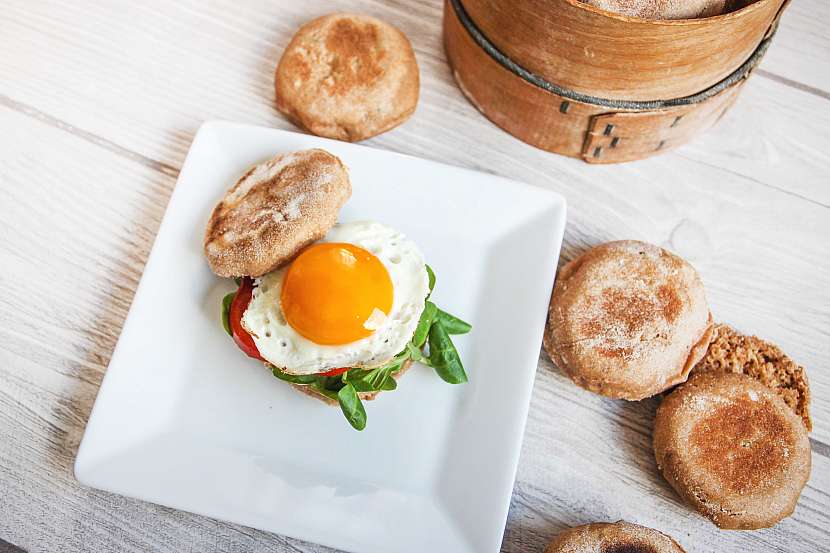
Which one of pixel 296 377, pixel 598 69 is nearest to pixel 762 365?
pixel 598 69

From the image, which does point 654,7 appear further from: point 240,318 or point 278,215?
point 240,318

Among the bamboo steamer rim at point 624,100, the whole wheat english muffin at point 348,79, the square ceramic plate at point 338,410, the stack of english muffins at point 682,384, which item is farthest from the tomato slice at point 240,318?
the bamboo steamer rim at point 624,100

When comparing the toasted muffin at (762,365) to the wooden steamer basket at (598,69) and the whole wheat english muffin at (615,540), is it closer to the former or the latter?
the whole wheat english muffin at (615,540)

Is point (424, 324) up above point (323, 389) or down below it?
above

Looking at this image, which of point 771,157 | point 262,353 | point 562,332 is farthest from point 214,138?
point 771,157

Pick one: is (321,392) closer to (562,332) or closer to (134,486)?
(134,486)

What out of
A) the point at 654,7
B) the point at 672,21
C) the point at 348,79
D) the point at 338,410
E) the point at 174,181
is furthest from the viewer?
the point at 174,181

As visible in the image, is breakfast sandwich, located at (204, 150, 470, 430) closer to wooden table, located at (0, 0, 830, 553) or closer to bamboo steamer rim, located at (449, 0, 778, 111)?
wooden table, located at (0, 0, 830, 553)
